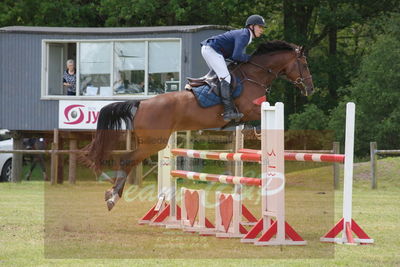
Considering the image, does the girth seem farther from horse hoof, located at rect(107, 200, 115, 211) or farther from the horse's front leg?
horse hoof, located at rect(107, 200, 115, 211)

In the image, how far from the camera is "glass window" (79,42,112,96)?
2020cm

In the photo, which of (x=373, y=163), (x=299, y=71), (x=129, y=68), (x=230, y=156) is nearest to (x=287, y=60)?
(x=299, y=71)

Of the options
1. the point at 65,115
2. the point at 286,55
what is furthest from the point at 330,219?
the point at 65,115

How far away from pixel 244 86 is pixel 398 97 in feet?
52.3

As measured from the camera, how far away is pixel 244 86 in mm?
9891

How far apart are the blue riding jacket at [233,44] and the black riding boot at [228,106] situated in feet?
1.40

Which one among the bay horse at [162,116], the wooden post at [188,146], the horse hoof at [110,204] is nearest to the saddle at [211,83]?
the bay horse at [162,116]

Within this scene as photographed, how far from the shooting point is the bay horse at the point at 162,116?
31.3ft

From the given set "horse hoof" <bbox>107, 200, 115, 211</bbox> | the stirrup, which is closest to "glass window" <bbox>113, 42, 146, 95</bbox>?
the stirrup

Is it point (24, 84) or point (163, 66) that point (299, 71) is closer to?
point (163, 66)

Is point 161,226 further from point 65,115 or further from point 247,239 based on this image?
point 65,115

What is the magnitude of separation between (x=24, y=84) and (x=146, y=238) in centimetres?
1275

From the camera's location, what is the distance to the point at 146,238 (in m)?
8.85

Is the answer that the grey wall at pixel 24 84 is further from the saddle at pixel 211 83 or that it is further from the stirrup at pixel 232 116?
the stirrup at pixel 232 116
